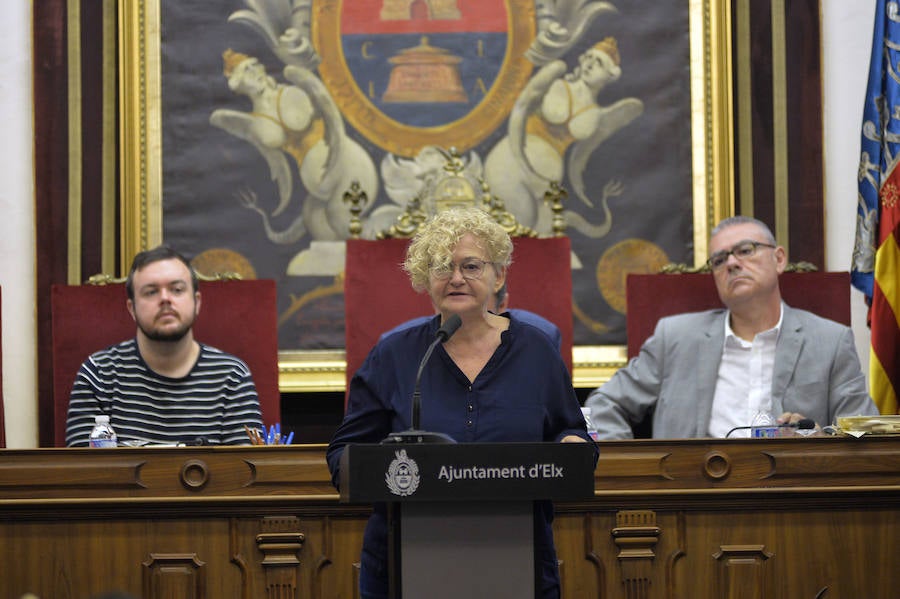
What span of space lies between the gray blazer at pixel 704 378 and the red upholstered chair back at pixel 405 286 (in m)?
0.47

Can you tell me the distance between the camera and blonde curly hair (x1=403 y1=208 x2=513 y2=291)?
244 cm

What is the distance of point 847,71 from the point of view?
203 inches

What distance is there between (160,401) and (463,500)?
6.58ft

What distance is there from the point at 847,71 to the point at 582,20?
1.17 m

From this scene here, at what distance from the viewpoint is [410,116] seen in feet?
17.0

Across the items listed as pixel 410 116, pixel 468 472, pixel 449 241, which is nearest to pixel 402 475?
pixel 468 472

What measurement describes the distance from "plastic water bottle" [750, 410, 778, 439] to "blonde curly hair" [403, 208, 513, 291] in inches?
46.4

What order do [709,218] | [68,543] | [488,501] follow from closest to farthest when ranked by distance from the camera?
[488,501], [68,543], [709,218]

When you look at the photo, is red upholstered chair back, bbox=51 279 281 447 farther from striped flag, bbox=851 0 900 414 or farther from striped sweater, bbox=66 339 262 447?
striped flag, bbox=851 0 900 414

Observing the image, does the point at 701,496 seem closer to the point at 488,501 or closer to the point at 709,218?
the point at 488,501

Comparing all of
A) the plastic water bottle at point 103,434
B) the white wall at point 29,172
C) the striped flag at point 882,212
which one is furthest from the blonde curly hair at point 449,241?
the white wall at point 29,172

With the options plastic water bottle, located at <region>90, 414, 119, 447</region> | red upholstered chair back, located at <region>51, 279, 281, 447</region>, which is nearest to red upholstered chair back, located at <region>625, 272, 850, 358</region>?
red upholstered chair back, located at <region>51, 279, 281, 447</region>

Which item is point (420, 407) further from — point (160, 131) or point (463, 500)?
point (160, 131)

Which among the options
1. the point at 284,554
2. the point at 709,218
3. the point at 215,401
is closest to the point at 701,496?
the point at 284,554
